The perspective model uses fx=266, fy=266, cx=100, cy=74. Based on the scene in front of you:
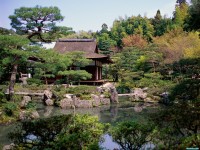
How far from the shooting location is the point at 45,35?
13.8 meters

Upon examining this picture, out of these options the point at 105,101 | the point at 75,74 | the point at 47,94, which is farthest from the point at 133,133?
the point at 75,74

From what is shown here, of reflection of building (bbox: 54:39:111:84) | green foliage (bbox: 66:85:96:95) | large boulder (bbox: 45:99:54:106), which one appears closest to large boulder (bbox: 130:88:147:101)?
green foliage (bbox: 66:85:96:95)

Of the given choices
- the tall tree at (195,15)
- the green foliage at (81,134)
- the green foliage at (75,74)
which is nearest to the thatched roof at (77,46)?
the green foliage at (75,74)

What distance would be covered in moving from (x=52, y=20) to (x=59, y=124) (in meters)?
8.63

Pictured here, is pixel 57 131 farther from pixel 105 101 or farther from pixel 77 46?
pixel 77 46

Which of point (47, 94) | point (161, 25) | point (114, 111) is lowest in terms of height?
point (114, 111)

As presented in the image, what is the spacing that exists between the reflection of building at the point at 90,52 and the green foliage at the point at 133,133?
Result: 19564 mm

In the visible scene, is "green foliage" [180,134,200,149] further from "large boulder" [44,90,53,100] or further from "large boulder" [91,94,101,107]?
"large boulder" [44,90,53,100]

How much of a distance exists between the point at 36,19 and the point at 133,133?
925cm

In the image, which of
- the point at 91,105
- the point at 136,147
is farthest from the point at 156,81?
the point at 136,147

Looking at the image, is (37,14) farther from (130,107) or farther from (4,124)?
(130,107)

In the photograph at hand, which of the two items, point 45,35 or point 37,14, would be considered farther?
Answer: point 45,35

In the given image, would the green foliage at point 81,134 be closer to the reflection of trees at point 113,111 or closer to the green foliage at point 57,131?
the green foliage at point 57,131

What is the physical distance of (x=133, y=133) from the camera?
5211 mm
